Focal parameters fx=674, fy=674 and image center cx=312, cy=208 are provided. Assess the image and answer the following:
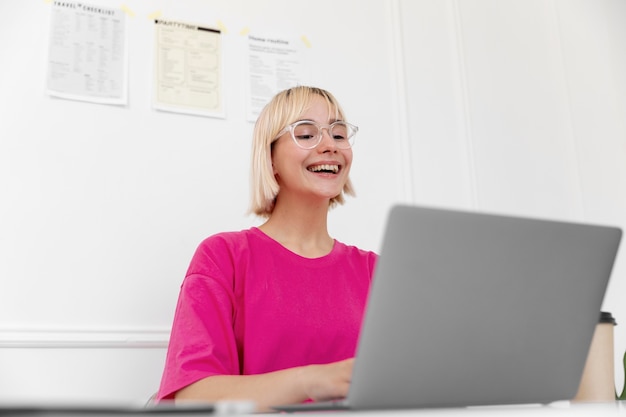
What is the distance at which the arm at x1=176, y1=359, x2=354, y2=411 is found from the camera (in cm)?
92

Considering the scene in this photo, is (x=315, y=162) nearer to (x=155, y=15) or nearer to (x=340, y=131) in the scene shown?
(x=340, y=131)

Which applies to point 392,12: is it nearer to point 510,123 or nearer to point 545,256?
point 510,123

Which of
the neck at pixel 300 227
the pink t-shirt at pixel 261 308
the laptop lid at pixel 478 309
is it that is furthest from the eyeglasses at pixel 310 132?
the laptop lid at pixel 478 309

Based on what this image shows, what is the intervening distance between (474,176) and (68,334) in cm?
146

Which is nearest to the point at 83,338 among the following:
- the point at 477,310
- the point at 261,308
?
the point at 261,308

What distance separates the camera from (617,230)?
890mm

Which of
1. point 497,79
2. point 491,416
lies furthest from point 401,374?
point 497,79

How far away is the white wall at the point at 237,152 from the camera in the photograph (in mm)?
1811

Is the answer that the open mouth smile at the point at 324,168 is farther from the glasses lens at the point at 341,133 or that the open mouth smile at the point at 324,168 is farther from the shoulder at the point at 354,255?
the shoulder at the point at 354,255

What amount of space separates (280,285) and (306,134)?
410mm

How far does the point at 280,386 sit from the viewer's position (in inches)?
44.2

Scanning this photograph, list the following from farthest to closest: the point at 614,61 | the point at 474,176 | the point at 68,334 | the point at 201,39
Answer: the point at 614,61, the point at 474,176, the point at 201,39, the point at 68,334

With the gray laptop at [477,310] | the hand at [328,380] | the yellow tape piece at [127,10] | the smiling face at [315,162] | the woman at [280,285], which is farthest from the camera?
the yellow tape piece at [127,10]

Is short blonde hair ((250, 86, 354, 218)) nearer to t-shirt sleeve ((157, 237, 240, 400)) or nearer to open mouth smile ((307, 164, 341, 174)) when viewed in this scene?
open mouth smile ((307, 164, 341, 174))
